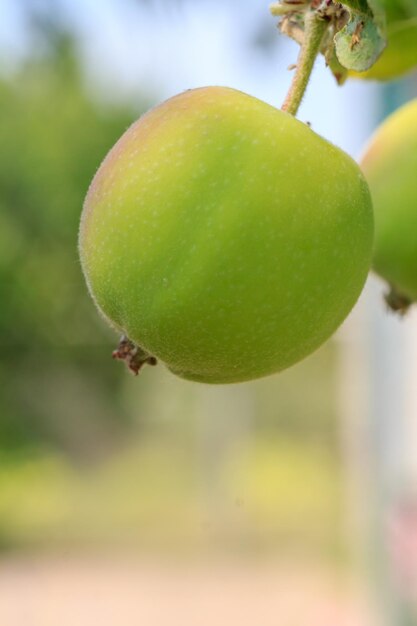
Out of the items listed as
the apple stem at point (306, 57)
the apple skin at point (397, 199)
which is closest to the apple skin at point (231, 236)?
the apple stem at point (306, 57)

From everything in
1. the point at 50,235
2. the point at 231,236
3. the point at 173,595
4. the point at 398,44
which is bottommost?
the point at 173,595

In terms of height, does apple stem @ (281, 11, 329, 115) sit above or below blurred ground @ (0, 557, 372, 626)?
above

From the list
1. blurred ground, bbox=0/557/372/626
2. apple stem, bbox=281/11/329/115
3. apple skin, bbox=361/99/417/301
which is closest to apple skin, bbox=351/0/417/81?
apple skin, bbox=361/99/417/301

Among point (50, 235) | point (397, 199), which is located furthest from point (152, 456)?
point (397, 199)

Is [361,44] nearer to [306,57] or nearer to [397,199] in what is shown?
[306,57]

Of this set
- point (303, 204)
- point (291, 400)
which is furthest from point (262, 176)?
point (291, 400)

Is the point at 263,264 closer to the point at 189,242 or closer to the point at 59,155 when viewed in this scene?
the point at 189,242

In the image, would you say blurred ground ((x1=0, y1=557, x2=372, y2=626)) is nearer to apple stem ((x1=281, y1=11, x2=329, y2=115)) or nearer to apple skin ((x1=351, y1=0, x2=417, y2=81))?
apple skin ((x1=351, y1=0, x2=417, y2=81))
